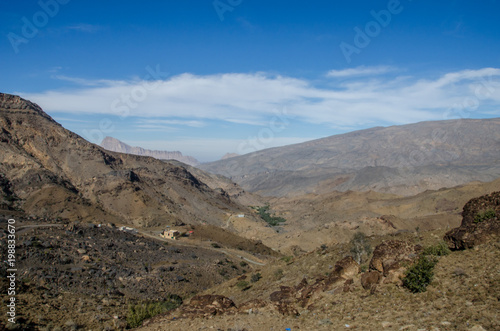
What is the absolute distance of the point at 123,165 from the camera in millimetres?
67000

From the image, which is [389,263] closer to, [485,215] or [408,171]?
[485,215]

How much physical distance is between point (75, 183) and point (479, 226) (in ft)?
181

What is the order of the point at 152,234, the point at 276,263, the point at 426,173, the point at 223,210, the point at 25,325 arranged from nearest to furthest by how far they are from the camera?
the point at 25,325, the point at 276,263, the point at 152,234, the point at 223,210, the point at 426,173

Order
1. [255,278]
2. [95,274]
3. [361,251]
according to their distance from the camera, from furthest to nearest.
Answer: [95,274]
[255,278]
[361,251]

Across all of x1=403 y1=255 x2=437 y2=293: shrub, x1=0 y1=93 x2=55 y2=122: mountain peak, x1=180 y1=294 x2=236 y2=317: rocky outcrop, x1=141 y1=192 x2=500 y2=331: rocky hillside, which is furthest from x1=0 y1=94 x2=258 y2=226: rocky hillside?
x1=403 y1=255 x2=437 y2=293: shrub

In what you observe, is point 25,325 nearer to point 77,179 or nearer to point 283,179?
point 77,179

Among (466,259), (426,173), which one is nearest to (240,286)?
(466,259)

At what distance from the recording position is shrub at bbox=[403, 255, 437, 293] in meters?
7.71

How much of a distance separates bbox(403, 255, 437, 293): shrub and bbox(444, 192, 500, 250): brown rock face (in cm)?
175

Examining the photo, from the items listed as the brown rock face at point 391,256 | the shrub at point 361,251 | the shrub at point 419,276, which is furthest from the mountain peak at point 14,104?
the shrub at point 419,276

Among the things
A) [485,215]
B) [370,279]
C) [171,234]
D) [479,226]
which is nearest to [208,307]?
[370,279]

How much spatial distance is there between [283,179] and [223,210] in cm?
8722

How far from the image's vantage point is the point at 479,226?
9.32m

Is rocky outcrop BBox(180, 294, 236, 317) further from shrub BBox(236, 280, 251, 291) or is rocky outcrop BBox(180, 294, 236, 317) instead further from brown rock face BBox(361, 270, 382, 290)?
shrub BBox(236, 280, 251, 291)
